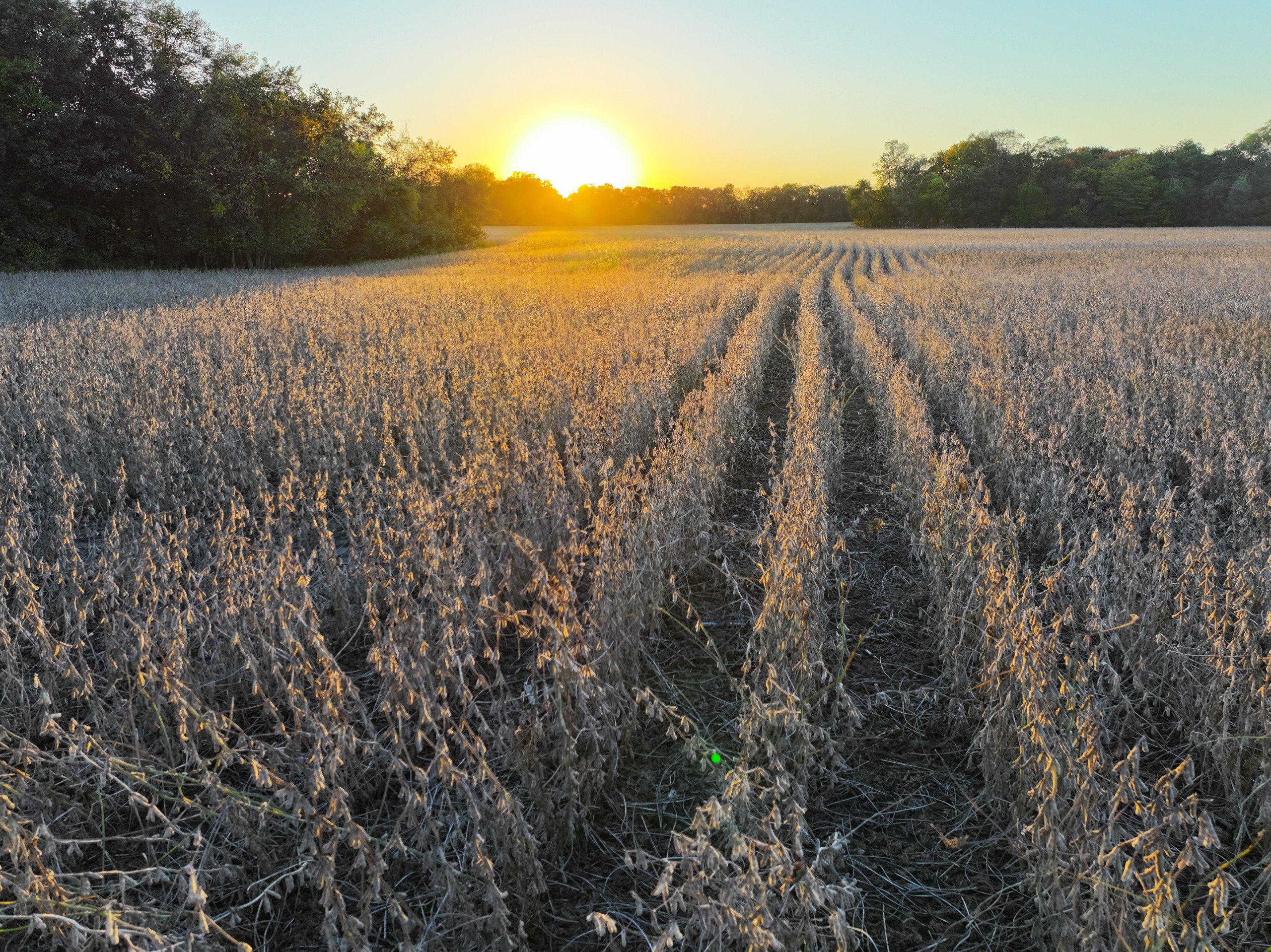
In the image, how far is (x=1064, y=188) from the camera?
72438mm

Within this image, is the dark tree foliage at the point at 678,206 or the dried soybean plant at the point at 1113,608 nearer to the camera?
the dried soybean plant at the point at 1113,608

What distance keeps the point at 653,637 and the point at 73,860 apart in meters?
2.18

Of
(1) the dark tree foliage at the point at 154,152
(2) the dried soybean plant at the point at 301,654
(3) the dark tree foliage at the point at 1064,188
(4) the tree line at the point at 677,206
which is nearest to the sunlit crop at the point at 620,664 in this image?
(2) the dried soybean plant at the point at 301,654

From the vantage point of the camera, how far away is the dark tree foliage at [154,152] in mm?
21406

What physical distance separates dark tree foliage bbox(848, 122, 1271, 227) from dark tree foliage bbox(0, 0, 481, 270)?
Answer: 6289cm

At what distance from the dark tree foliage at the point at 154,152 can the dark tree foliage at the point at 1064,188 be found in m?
62.9

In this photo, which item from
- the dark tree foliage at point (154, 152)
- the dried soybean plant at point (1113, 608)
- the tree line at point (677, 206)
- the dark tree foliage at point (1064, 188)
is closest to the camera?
the dried soybean plant at point (1113, 608)

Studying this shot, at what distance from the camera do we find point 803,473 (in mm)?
4172

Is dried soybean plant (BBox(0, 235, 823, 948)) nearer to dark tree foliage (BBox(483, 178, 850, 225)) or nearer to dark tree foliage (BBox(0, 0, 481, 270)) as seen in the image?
dark tree foliage (BBox(0, 0, 481, 270))

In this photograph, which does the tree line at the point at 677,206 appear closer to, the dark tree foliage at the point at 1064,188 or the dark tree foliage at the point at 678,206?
the dark tree foliage at the point at 678,206

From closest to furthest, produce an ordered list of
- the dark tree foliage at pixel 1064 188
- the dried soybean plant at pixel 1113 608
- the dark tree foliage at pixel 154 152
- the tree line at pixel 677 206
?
the dried soybean plant at pixel 1113 608
the dark tree foliage at pixel 154 152
the dark tree foliage at pixel 1064 188
the tree line at pixel 677 206

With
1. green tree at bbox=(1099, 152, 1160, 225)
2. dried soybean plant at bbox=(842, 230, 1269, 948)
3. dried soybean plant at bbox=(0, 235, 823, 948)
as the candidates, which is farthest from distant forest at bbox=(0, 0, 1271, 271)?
green tree at bbox=(1099, 152, 1160, 225)

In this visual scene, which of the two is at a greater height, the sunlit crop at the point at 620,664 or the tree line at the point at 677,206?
the tree line at the point at 677,206

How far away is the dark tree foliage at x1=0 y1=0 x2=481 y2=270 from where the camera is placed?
21406 mm
